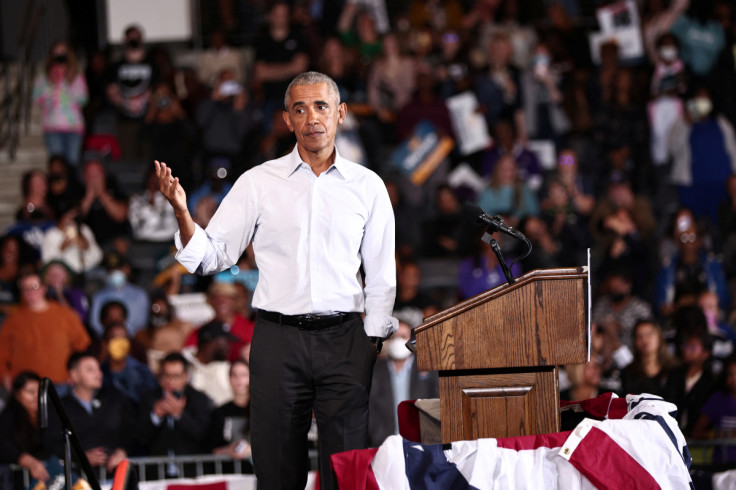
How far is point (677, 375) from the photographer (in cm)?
644

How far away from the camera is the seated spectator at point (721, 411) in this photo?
616cm

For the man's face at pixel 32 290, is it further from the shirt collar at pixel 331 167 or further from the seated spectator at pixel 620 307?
the shirt collar at pixel 331 167

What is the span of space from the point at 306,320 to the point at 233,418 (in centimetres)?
325

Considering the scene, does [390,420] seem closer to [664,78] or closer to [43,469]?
[43,469]

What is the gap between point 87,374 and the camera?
6.62 metres

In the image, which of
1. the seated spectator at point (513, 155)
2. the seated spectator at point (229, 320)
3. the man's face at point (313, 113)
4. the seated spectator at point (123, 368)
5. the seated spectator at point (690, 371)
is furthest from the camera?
the seated spectator at point (513, 155)

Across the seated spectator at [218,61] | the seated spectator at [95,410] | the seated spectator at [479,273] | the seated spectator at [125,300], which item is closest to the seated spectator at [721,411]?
the seated spectator at [479,273]

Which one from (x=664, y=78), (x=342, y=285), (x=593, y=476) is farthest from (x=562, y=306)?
(x=664, y=78)

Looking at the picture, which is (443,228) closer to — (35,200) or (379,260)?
(35,200)

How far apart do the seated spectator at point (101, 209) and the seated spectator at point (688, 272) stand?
4412mm

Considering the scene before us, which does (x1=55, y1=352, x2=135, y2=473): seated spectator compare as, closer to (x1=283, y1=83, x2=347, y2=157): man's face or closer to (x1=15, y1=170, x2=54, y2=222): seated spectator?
(x1=15, y1=170, x2=54, y2=222): seated spectator

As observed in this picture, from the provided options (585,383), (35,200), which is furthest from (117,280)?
(585,383)

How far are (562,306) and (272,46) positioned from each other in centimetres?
734

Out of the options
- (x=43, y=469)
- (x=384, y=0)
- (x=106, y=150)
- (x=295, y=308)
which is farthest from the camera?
(x=384, y=0)
